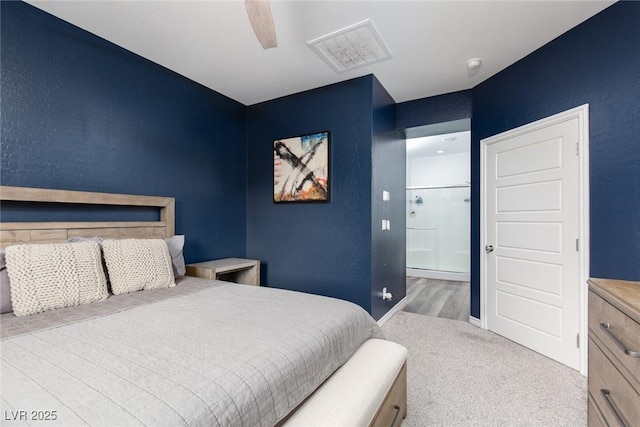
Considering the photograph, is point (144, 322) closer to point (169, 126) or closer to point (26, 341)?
point (26, 341)

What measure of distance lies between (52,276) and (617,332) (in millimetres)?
2664

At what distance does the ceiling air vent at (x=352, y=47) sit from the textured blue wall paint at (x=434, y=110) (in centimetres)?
116

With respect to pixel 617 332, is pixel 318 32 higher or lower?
higher

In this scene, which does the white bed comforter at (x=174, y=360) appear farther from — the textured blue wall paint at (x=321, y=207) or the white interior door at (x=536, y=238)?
the white interior door at (x=536, y=238)

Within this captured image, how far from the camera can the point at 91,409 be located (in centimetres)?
74

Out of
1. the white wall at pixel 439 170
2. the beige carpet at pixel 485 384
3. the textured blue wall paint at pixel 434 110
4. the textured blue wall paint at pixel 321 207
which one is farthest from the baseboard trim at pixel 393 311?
the white wall at pixel 439 170

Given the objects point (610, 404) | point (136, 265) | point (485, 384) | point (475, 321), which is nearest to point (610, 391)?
point (610, 404)

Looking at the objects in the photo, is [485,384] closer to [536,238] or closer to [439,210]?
[536,238]

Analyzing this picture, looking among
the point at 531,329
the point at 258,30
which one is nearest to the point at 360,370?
the point at 258,30

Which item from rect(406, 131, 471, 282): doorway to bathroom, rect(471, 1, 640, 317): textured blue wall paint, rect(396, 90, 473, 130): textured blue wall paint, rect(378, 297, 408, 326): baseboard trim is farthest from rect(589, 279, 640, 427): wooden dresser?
rect(406, 131, 471, 282): doorway to bathroom

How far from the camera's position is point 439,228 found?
6117mm

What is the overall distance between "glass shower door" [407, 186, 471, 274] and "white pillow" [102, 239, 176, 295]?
527 cm

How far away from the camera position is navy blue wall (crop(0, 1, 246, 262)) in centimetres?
191

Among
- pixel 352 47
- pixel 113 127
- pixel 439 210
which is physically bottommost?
pixel 439 210
